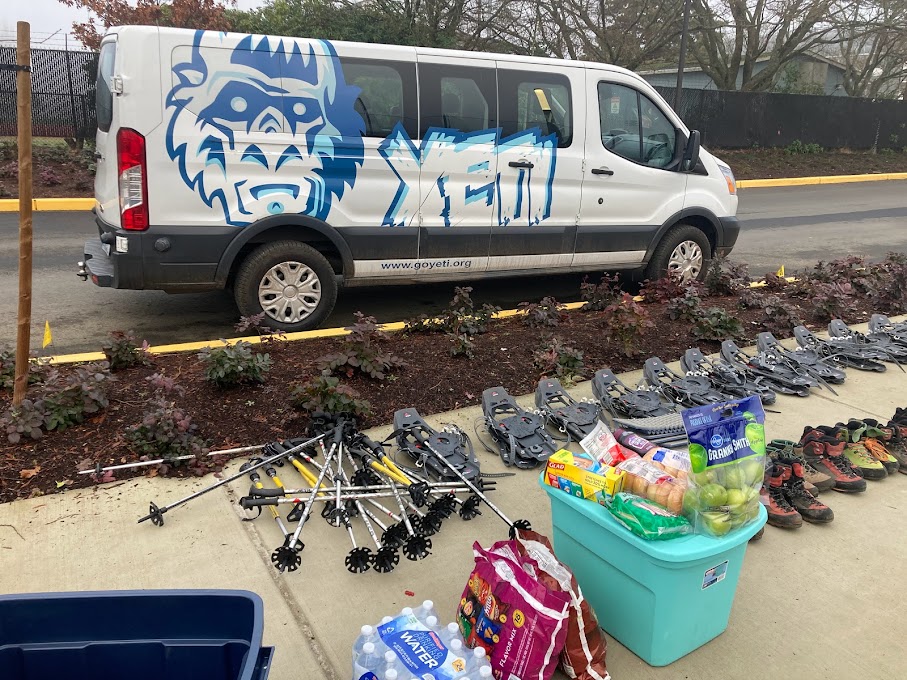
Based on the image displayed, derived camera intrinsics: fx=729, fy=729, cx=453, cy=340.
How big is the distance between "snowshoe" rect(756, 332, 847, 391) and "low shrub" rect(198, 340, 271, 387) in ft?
13.0

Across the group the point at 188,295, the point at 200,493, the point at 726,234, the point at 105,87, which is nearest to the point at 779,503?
the point at 200,493

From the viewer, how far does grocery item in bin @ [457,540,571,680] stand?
2367mm

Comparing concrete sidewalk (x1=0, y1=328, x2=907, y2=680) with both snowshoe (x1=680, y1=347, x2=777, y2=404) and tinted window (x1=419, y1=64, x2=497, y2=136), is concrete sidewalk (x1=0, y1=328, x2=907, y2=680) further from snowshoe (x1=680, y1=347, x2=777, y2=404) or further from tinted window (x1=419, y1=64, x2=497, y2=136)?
tinted window (x1=419, y1=64, x2=497, y2=136)

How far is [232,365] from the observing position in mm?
4562

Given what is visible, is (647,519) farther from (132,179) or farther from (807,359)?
(132,179)

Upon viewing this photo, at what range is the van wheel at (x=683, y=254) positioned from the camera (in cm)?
774

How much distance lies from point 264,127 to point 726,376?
395 cm

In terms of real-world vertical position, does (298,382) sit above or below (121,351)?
below

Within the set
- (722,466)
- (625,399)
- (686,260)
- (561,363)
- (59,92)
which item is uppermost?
(59,92)

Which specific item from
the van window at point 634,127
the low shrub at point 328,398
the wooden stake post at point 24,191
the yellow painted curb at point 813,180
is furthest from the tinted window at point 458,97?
the yellow painted curb at point 813,180

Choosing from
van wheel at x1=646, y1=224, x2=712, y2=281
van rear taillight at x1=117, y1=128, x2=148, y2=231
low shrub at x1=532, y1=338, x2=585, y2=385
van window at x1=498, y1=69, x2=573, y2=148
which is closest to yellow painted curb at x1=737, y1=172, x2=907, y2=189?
van wheel at x1=646, y1=224, x2=712, y2=281

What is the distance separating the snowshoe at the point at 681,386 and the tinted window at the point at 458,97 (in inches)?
103

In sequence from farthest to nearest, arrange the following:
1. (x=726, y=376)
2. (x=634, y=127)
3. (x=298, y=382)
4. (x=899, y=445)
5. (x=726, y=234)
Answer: (x=726, y=234) < (x=634, y=127) < (x=726, y=376) < (x=298, y=382) < (x=899, y=445)

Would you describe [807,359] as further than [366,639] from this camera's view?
Yes
